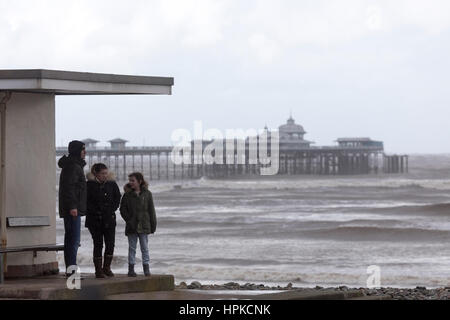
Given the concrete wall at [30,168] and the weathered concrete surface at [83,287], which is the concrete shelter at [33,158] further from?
the weathered concrete surface at [83,287]

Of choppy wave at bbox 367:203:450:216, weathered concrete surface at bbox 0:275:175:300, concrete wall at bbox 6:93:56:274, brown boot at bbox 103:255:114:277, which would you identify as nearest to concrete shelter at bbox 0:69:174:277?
concrete wall at bbox 6:93:56:274

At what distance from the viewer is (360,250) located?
99.1ft

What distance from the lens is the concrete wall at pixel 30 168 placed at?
11727mm

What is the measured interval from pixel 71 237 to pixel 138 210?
79 centimetres

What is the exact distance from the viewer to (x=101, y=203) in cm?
1152

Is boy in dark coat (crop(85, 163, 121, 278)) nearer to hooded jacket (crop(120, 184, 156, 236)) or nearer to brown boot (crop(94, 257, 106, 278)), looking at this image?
brown boot (crop(94, 257, 106, 278))

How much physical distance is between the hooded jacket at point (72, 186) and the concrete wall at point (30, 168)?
600 millimetres

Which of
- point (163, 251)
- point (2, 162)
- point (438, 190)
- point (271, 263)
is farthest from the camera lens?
point (438, 190)

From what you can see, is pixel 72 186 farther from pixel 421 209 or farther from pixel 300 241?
pixel 421 209

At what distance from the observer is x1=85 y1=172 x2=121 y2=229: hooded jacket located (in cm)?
1152

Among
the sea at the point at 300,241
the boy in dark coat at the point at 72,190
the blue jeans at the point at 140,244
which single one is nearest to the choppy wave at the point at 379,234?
the sea at the point at 300,241

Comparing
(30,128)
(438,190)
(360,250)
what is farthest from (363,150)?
(30,128)
